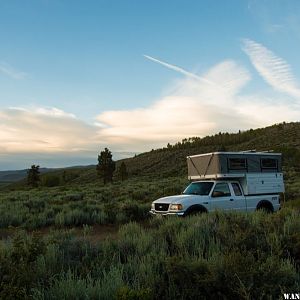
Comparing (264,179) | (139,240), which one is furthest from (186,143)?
(139,240)

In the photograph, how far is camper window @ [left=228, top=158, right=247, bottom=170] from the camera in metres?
14.5

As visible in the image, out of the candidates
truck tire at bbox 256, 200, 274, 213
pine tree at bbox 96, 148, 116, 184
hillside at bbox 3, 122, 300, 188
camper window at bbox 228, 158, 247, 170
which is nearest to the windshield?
camper window at bbox 228, 158, 247, 170

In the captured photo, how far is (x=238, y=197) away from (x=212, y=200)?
4.34 ft

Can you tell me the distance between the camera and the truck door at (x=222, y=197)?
13.4m

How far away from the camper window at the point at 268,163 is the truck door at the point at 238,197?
1.85 metres

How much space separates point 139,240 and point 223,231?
1.65m

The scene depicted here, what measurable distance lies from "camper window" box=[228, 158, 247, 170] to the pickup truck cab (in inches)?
21.4

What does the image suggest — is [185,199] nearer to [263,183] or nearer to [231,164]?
[231,164]

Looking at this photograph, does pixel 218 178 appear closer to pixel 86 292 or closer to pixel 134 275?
pixel 134 275

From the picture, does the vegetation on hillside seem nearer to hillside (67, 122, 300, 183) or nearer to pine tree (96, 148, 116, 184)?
pine tree (96, 148, 116, 184)

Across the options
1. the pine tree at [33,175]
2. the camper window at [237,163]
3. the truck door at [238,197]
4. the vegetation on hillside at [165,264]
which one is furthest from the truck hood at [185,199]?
the pine tree at [33,175]

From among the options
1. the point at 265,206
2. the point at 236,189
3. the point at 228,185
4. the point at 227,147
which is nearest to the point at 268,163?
the point at 265,206

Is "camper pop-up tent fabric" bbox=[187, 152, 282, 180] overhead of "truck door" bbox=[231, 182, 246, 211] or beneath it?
overhead

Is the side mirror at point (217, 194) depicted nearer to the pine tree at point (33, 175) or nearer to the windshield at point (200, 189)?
the windshield at point (200, 189)
